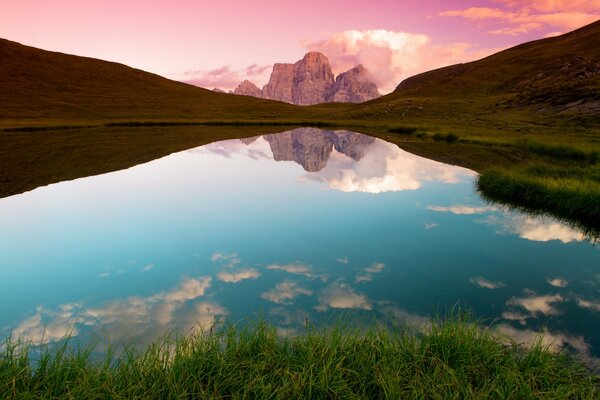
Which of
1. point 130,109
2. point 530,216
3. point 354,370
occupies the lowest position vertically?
point 530,216

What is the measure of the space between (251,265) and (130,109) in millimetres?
115683

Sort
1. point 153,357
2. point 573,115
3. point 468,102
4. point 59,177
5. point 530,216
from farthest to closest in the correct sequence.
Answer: point 468,102
point 573,115
point 59,177
point 530,216
point 153,357

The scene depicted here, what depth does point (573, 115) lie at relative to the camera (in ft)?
200

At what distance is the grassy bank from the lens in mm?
6250

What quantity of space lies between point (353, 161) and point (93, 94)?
115 metres

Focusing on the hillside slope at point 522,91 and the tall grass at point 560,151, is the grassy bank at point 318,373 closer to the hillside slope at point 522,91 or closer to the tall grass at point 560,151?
the tall grass at point 560,151

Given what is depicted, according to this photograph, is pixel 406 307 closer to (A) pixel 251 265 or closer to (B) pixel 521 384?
(B) pixel 521 384

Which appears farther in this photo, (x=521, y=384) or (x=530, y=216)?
(x=530, y=216)

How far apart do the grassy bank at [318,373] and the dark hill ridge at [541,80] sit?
6686 centimetres

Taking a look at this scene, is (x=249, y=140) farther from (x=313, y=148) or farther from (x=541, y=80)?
(x=541, y=80)

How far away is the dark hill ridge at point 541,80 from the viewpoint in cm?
7138

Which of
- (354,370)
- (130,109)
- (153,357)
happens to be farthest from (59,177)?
(130,109)

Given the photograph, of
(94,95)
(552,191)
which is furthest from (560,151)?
(94,95)

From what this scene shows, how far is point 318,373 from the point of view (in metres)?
6.59
